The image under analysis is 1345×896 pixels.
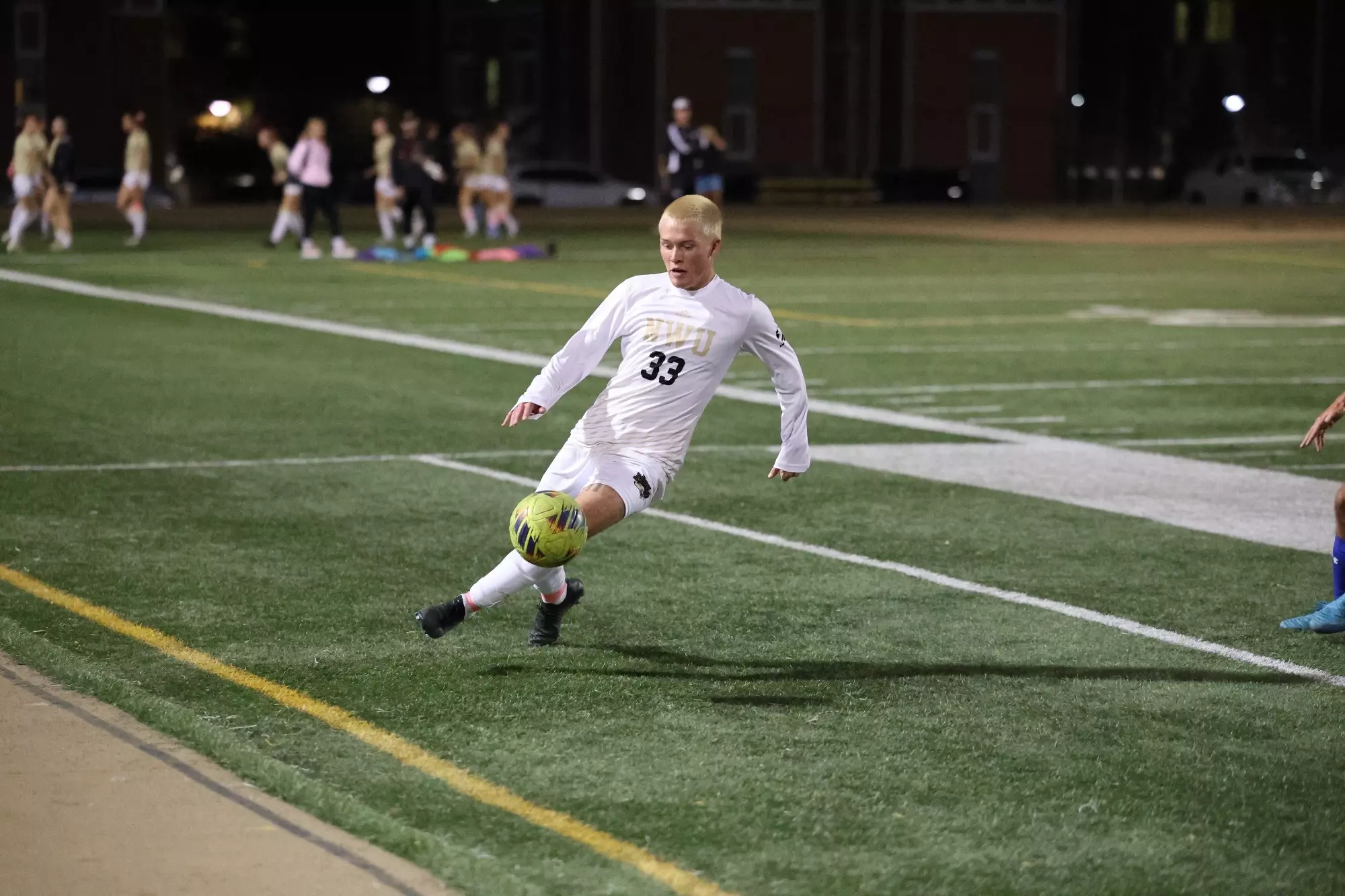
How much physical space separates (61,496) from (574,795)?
561 centimetres

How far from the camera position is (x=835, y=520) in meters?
10.3

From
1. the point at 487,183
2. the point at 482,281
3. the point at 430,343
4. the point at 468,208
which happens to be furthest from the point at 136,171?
the point at 430,343

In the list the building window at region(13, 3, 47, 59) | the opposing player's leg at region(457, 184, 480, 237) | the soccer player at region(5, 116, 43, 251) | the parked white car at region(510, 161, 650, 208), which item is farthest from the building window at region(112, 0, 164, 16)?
the soccer player at region(5, 116, 43, 251)

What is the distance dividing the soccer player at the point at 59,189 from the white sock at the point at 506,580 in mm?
24172

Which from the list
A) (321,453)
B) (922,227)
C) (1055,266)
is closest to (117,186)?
(922,227)

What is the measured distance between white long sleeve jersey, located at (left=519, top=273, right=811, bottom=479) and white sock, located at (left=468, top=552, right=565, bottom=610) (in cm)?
46

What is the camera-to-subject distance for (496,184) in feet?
120

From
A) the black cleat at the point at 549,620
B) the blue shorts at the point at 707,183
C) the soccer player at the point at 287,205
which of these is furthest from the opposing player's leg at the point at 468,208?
the black cleat at the point at 549,620

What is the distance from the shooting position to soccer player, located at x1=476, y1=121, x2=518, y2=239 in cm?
3606

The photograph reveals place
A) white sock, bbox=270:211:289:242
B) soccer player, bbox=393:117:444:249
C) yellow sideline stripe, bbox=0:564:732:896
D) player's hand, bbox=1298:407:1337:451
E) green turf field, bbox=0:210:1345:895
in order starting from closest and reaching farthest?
yellow sideline stripe, bbox=0:564:732:896 → green turf field, bbox=0:210:1345:895 → player's hand, bbox=1298:407:1337:451 → white sock, bbox=270:211:289:242 → soccer player, bbox=393:117:444:249

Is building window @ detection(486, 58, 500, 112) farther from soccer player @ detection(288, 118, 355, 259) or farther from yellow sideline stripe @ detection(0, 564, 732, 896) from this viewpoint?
yellow sideline stripe @ detection(0, 564, 732, 896)

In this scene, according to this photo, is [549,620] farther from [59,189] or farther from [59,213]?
[59,189]

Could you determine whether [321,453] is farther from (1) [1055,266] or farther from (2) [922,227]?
(2) [922,227]

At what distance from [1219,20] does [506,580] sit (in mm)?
64581
